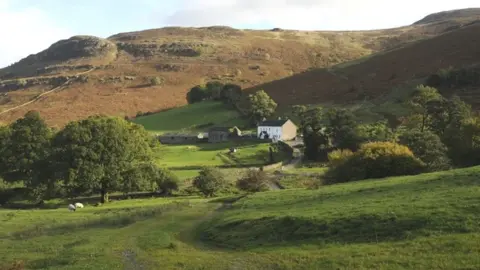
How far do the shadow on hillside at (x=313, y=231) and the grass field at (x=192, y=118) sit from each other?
95.3m

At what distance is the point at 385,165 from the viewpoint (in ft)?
168

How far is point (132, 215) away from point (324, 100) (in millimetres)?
100929

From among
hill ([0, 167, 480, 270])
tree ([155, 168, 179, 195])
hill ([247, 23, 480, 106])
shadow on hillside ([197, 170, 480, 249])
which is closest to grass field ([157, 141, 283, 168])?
tree ([155, 168, 179, 195])

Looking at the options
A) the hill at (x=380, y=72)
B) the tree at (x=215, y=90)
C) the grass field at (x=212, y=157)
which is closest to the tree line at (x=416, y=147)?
the grass field at (x=212, y=157)

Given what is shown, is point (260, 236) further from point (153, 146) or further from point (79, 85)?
point (79, 85)

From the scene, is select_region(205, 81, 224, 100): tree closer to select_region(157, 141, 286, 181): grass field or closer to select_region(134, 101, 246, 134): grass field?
select_region(134, 101, 246, 134): grass field

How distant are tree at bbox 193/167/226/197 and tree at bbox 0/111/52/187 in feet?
66.1

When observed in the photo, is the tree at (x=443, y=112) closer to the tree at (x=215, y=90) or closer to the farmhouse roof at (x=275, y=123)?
the farmhouse roof at (x=275, y=123)

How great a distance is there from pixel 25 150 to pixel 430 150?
5122 centimetres

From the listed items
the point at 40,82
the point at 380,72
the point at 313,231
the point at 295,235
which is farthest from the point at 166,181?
the point at 40,82

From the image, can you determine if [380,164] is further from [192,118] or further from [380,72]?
[380,72]

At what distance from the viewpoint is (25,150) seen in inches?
2458

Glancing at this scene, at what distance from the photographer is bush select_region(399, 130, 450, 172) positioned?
53.4 m

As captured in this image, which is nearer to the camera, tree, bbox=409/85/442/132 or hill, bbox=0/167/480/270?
hill, bbox=0/167/480/270
